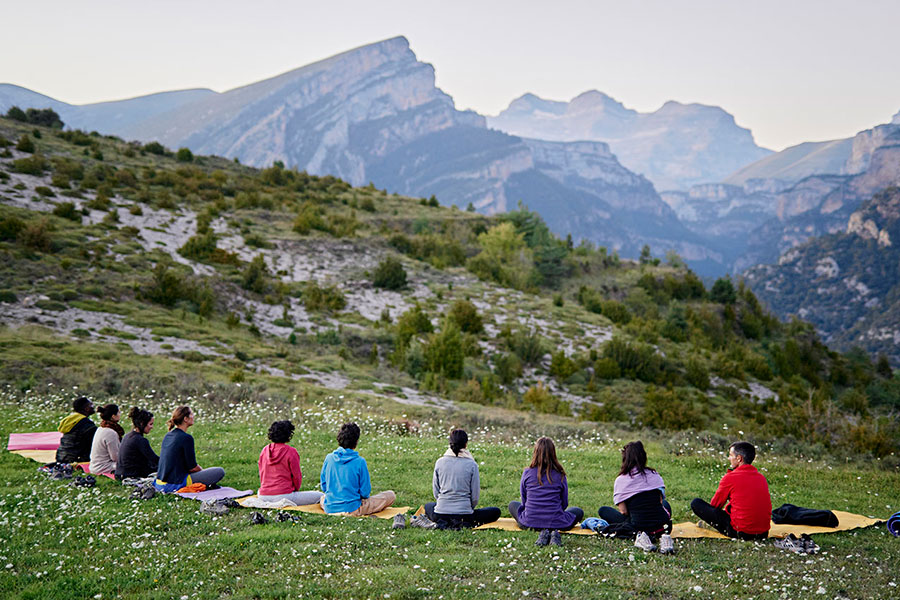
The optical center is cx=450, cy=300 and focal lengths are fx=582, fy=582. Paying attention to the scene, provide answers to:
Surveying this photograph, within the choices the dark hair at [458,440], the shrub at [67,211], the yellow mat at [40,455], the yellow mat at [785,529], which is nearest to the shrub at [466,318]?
the yellow mat at [40,455]

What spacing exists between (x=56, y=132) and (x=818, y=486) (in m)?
52.3

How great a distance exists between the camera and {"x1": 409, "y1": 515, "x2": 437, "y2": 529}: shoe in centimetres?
768

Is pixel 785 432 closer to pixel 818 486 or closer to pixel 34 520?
pixel 818 486

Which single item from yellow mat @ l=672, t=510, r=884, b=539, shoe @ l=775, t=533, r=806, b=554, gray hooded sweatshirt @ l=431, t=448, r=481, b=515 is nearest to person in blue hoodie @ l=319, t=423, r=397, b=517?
gray hooded sweatshirt @ l=431, t=448, r=481, b=515

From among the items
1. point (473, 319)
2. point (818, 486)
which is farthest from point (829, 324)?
point (818, 486)

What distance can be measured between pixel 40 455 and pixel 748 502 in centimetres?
1176

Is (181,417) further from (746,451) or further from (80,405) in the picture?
(746,451)

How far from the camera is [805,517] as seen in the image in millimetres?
8125

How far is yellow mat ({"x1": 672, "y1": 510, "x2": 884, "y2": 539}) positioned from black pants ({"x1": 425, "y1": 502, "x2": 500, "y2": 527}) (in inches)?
95.4

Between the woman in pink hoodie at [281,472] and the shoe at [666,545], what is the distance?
475 centimetres

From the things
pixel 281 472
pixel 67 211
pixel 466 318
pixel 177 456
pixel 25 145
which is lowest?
pixel 281 472

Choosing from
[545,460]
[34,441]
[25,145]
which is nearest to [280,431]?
[545,460]

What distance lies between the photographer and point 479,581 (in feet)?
19.0

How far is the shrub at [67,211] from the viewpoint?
29.3m
